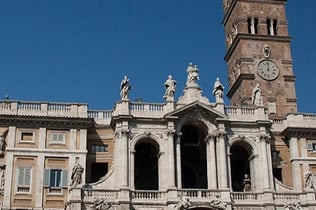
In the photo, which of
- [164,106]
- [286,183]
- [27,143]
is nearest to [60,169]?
[27,143]

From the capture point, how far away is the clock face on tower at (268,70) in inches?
2557

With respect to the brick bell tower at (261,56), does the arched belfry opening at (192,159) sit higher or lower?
lower

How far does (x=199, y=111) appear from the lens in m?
51.7

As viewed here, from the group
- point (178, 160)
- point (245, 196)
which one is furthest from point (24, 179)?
point (245, 196)

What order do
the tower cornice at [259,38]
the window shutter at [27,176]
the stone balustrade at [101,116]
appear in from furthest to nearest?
the tower cornice at [259,38] → the stone balustrade at [101,116] → the window shutter at [27,176]

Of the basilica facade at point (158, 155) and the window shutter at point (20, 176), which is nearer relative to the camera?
Result: the basilica facade at point (158, 155)

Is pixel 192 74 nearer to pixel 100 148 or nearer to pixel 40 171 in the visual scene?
pixel 100 148

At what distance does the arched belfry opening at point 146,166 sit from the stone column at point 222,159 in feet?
18.4

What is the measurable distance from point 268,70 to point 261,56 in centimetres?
183

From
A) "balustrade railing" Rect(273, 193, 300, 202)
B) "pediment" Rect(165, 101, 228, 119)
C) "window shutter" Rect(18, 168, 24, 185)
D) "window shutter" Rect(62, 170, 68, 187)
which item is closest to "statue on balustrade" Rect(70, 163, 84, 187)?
"window shutter" Rect(62, 170, 68, 187)

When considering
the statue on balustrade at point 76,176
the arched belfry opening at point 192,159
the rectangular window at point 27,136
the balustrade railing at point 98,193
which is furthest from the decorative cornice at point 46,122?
the arched belfry opening at point 192,159

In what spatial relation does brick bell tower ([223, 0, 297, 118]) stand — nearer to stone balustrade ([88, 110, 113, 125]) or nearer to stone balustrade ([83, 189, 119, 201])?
stone balustrade ([88, 110, 113, 125])

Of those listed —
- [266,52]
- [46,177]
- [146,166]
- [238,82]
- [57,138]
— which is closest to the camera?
[46,177]

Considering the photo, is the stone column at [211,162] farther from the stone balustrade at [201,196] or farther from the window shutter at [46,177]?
the window shutter at [46,177]
